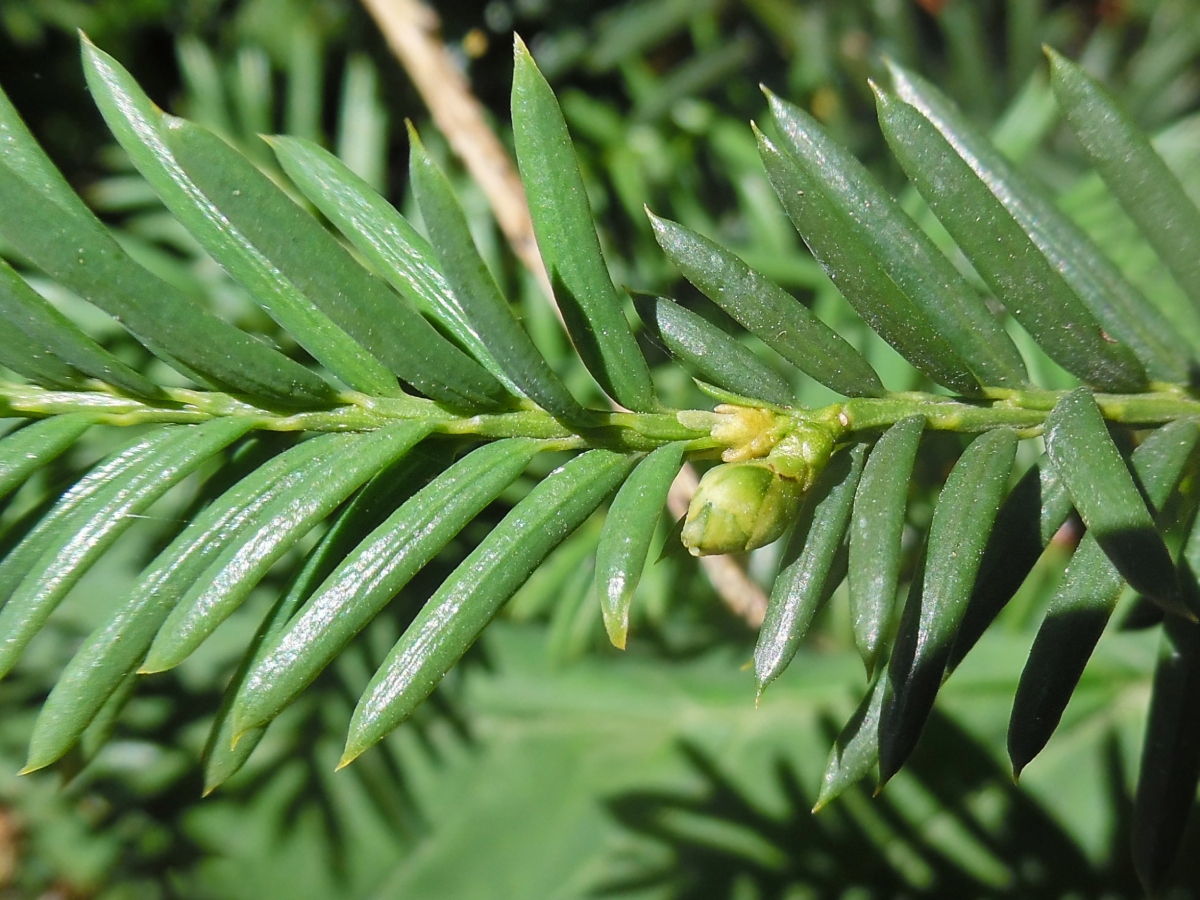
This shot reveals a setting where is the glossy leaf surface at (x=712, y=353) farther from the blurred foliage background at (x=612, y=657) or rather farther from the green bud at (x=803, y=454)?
the blurred foliage background at (x=612, y=657)

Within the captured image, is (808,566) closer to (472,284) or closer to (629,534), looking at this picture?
(629,534)

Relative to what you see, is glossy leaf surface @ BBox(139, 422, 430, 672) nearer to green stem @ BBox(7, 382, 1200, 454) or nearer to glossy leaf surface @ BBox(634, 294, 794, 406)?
green stem @ BBox(7, 382, 1200, 454)

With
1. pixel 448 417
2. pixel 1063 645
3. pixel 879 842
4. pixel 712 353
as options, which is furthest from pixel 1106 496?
pixel 879 842

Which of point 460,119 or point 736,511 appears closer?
point 736,511

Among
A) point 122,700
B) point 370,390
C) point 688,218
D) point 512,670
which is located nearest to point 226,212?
point 370,390

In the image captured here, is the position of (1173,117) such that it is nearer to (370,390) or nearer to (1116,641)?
(1116,641)

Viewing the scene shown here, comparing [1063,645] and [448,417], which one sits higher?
[448,417]
